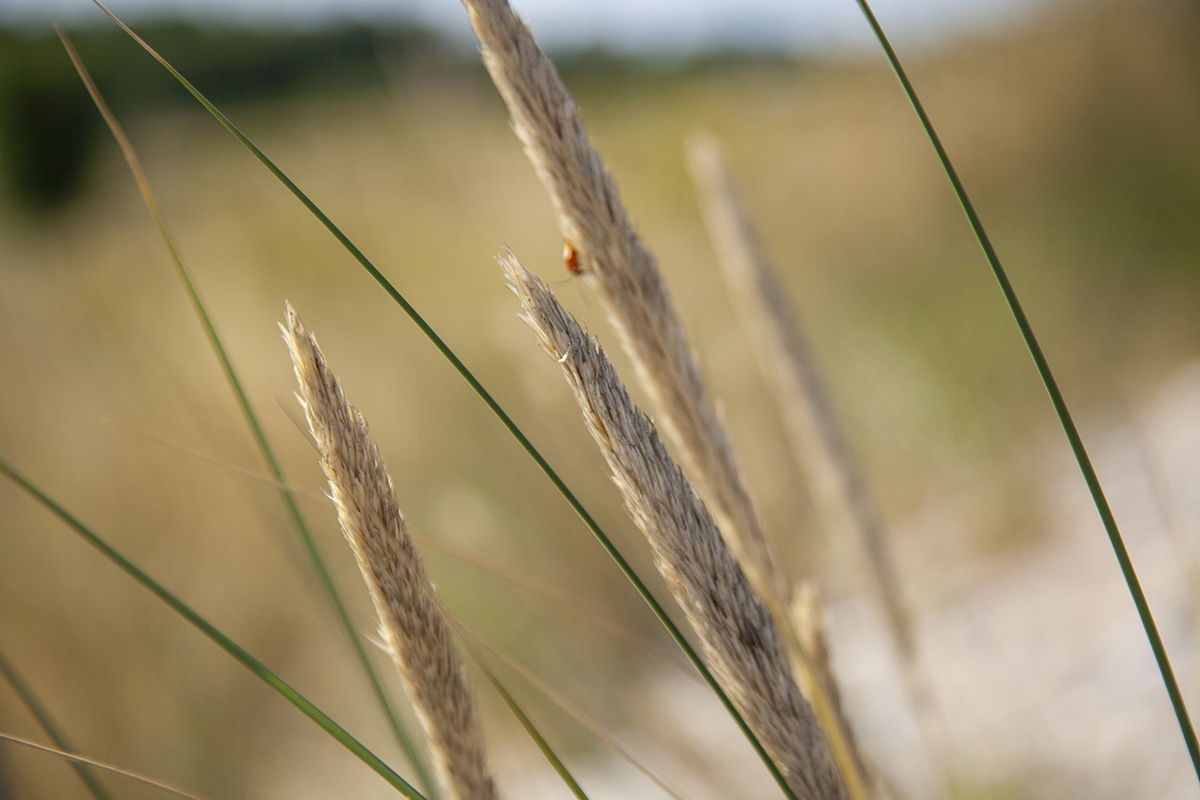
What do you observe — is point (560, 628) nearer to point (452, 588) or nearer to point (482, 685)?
point (482, 685)

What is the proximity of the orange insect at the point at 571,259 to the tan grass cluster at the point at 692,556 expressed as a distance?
0.36 ft

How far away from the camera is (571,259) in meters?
Result: 0.52

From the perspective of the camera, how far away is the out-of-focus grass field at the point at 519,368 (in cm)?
213

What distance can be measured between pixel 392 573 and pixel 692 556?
7.0 inches

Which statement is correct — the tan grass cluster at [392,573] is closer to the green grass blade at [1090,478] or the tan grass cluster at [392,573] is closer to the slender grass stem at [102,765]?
→ the slender grass stem at [102,765]

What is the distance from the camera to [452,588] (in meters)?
2.56

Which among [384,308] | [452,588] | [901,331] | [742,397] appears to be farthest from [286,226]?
[901,331]

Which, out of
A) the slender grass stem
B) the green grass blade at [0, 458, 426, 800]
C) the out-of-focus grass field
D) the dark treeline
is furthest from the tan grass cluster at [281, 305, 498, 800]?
the dark treeline

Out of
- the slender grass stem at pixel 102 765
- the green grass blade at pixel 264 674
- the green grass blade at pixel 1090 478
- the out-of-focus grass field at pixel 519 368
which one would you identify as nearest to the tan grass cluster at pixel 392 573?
the green grass blade at pixel 264 674

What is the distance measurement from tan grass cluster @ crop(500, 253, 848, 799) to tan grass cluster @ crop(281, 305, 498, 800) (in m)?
0.12

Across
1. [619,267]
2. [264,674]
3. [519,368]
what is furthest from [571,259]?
[519,368]

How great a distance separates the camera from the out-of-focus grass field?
2.13 meters

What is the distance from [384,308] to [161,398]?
3.76 ft

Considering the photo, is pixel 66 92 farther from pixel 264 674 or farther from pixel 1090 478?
pixel 1090 478
